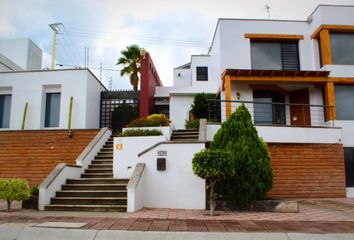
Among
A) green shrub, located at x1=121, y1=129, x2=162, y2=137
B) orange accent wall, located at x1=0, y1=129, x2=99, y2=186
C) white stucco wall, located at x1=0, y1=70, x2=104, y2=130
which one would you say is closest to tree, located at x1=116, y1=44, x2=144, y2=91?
white stucco wall, located at x1=0, y1=70, x2=104, y2=130

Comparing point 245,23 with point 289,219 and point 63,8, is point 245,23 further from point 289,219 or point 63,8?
point 289,219

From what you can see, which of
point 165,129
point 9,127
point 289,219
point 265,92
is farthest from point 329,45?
point 9,127

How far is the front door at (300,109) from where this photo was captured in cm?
1409

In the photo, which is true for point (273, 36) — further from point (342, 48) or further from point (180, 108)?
point (180, 108)

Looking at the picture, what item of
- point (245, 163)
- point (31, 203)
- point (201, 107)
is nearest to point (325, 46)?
point (201, 107)

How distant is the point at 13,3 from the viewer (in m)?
11.0

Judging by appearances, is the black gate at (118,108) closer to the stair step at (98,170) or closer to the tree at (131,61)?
the tree at (131,61)

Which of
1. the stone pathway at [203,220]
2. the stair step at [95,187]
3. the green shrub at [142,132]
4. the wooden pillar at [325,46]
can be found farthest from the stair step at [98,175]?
the wooden pillar at [325,46]

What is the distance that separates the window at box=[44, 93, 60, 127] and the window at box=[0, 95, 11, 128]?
2.39 meters

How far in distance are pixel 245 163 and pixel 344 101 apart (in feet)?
26.1

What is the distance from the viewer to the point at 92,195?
8.88 m

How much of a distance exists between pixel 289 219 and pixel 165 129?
19.2 ft

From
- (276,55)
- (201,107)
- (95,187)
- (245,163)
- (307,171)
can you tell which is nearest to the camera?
(245,163)

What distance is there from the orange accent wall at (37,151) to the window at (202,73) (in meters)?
9.92
